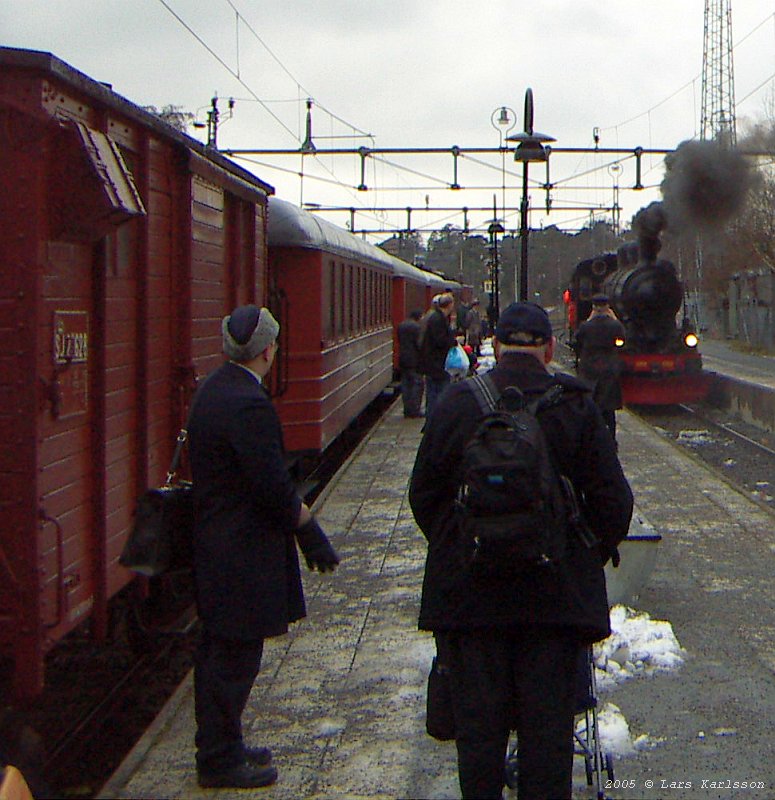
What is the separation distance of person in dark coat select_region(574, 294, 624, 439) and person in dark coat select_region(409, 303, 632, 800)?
9249mm

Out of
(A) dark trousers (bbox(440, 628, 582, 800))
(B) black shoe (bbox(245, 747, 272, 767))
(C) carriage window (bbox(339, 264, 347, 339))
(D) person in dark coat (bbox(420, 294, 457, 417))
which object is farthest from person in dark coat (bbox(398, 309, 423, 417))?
(A) dark trousers (bbox(440, 628, 582, 800))

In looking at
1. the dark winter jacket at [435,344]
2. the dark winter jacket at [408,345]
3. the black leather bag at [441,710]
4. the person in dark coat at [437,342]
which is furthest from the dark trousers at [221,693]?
the dark winter jacket at [408,345]

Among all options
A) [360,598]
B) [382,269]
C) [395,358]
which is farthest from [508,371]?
[395,358]

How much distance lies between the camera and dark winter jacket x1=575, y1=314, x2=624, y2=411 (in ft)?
41.7

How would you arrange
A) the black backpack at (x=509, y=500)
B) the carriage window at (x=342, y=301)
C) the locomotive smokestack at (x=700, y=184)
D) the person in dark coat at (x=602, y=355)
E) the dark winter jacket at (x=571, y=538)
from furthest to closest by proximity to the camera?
the locomotive smokestack at (x=700, y=184)
the carriage window at (x=342, y=301)
the person in dark coat at (x=602, y=355)
the dark winter jacket at (x=571, y=538)
the black backpack at (x=509, y=500)

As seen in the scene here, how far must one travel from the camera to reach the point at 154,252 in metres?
5.87

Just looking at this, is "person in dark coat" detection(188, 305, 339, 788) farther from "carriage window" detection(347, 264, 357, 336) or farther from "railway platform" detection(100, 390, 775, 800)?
"carriage window" detection(347, 264, 357, 336)

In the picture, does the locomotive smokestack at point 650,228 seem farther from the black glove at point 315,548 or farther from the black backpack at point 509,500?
the black backpack at point 509,500

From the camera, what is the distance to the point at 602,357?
41.8ft

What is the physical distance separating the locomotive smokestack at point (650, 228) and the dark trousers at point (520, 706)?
1950 centimetres

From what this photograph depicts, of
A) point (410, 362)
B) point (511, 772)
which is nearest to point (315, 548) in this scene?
point (511, 772)

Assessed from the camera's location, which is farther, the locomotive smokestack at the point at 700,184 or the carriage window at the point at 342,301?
the locomotive smokestack at the point at 700,184

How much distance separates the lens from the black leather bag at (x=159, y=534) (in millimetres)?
4348

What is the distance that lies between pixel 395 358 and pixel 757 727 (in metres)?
21.4
